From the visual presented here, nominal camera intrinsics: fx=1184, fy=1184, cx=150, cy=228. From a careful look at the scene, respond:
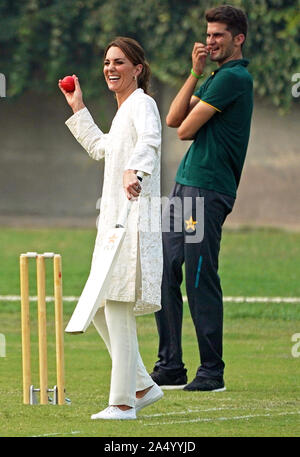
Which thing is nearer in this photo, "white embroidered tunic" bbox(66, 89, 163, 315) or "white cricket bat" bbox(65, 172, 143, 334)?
"white cricket bat" bbox(65, 172, 143, 334)

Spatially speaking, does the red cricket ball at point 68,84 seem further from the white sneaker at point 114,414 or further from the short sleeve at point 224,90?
the white sneaker at point 114,414

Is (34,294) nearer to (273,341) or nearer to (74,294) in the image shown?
(74,294)

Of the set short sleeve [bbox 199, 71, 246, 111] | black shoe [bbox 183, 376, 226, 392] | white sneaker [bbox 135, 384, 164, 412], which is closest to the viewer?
white sneaker [bbox 135, 384, 164, 412]

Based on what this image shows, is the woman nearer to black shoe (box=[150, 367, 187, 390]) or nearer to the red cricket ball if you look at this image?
the red cricket ball

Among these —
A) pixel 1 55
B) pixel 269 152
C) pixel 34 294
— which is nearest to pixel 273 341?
pixel 34 294

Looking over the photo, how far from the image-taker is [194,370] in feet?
26.6

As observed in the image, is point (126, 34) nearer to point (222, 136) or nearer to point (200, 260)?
point (222, 136)

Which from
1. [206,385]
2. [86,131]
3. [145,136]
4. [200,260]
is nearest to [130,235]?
[145,136]

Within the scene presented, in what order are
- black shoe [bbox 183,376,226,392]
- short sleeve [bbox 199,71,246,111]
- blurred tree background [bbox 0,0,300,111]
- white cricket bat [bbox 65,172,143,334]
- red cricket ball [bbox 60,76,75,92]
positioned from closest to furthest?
white cricket bat [bbox 65,172,143,334] < red cricket ball [bbox 60,76,75,92] < black shoe [bbox 183,376,226,392] < short sleeve [bbox 199,71,246,111] < blurred tree background [bbox 0,0,300,111]

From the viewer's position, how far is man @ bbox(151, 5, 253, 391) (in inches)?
287

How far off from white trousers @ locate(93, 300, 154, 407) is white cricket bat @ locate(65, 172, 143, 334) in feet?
0.46

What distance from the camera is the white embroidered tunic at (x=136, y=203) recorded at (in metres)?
5.98

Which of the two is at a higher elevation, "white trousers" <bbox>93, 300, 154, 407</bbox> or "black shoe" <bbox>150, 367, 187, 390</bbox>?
"white trousers" <bbox>93, 300, 154, 407</bbox>

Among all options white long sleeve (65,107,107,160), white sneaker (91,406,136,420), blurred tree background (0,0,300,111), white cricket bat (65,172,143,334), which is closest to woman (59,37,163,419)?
white sneaker (91,406,136,420)
